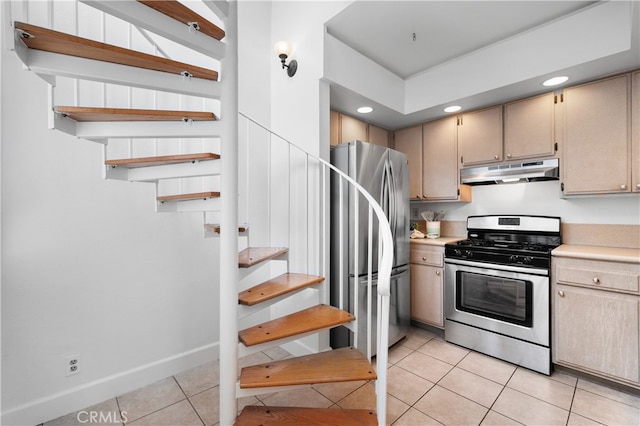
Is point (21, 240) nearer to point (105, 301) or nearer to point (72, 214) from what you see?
point (72, 214)

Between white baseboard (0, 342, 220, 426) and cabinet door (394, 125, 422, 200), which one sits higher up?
cabinet door (394, 125, 422, 200)

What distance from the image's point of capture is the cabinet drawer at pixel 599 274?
192 cm

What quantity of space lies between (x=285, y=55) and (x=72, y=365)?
288 cm

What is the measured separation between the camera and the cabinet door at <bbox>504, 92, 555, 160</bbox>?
2561mm

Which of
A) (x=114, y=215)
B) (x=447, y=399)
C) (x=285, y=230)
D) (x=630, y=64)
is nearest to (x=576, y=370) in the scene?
(x=447, y=399)

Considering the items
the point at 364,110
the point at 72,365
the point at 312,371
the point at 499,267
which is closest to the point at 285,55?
the point at 364,110

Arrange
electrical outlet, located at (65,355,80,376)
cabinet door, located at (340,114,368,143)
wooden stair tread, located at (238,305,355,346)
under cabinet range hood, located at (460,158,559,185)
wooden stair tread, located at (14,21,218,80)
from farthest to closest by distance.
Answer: cabinet door, located at (340,114,368,143), under cabinet range hood, located at (460,158,559,185), electrical outlet, located at (65,355,80,376), wooden stair tread, located at (238,305,355,346), wooden stair tread, located at (14,21,218,80)

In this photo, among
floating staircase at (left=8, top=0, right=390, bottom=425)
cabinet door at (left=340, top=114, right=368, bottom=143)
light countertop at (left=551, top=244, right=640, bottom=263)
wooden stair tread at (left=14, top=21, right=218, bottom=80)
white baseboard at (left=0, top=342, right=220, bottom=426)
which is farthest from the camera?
cabinet door at (left=340, top=114, right=368, bottom=143)

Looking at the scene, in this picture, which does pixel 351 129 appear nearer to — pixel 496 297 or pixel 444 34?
pixel 444 34

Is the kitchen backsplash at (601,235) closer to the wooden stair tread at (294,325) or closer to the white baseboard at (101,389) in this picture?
the wooden stair tread at (294,325)

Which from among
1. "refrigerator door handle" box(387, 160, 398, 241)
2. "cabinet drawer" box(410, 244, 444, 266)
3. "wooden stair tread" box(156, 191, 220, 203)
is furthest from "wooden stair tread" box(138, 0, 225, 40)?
"cabinet drawer" box(410, 244, 444, 266)

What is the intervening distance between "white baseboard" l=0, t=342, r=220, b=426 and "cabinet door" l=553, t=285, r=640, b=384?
2.86 meters

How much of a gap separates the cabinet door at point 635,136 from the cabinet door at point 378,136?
2178 millimetres

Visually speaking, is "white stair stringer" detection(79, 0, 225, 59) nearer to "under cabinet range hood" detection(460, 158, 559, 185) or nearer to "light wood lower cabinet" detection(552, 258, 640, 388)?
"under cabinet range hood" detection(460, 158, 559, 185)
